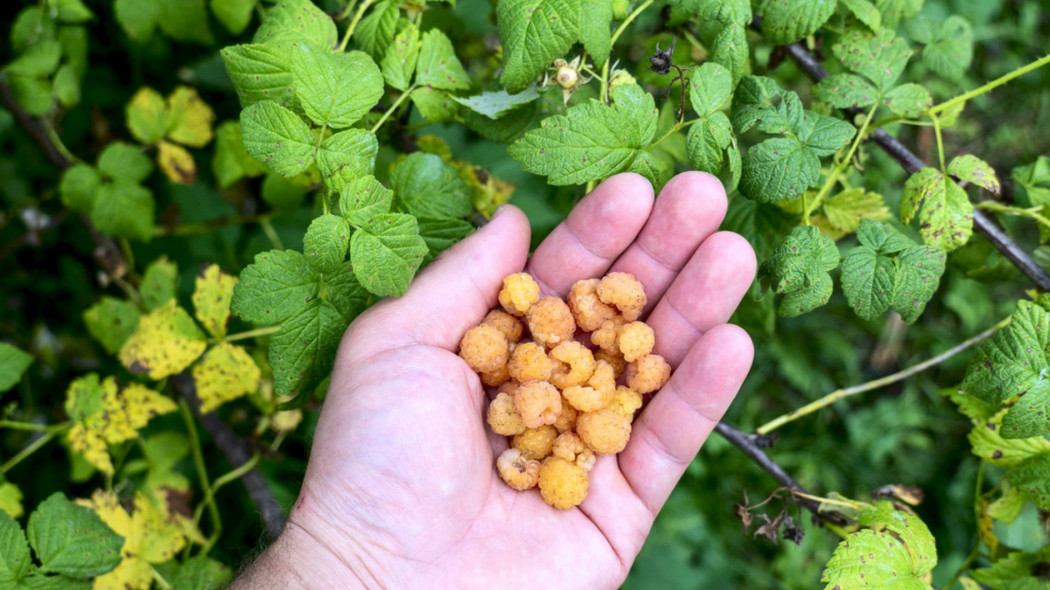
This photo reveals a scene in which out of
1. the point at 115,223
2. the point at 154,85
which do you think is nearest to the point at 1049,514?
the point at 115,223

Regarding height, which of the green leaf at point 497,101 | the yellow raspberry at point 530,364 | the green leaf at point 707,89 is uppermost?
the green leaf at point 707,89

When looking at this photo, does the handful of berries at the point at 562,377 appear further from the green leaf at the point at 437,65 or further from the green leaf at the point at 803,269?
the green leaf at the point at 437,65

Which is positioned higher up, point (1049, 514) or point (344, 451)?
point (344, 451)

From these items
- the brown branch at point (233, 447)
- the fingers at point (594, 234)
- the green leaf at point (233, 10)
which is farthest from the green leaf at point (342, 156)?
the brown branch at point (233, 447)

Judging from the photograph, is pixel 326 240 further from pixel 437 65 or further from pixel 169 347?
pixel 169 347

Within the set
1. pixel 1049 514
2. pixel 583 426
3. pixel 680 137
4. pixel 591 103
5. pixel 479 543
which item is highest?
pixel 591 103

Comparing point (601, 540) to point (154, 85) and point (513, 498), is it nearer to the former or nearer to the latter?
point (513, 498)
